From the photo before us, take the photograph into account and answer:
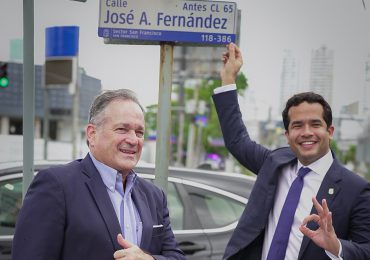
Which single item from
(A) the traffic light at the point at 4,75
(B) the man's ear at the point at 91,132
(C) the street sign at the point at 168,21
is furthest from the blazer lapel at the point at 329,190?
(A) the traffic light at the point at 4,75

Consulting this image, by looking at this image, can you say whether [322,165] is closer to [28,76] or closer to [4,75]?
[28,76]

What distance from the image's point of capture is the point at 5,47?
2.80 meters

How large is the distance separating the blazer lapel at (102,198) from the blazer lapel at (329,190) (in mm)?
801

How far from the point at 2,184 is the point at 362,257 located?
2594 millimetres

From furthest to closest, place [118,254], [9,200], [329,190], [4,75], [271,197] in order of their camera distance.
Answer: [4,75]
[9,200]
[271,197]
[329,190]
[118,254]

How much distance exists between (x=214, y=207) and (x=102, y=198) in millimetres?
2182

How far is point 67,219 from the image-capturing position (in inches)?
61.4

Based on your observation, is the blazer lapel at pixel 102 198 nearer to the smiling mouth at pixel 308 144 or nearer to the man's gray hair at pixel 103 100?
the man's gray hair at pixel 103 100

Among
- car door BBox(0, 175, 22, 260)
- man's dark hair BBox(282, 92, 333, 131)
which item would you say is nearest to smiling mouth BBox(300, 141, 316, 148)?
man's dark hair BBox(282, 92, 333, 131)

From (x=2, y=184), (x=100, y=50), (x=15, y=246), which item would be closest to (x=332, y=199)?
(x=15, y=246)

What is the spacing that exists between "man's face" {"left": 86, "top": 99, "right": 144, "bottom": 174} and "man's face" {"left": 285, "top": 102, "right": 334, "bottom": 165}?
0.72 metres

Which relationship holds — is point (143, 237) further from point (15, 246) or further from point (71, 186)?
point (15, 246)

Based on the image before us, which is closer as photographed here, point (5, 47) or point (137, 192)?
point (137, 192)

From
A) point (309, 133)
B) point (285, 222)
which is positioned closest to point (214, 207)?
point (285, 222)
